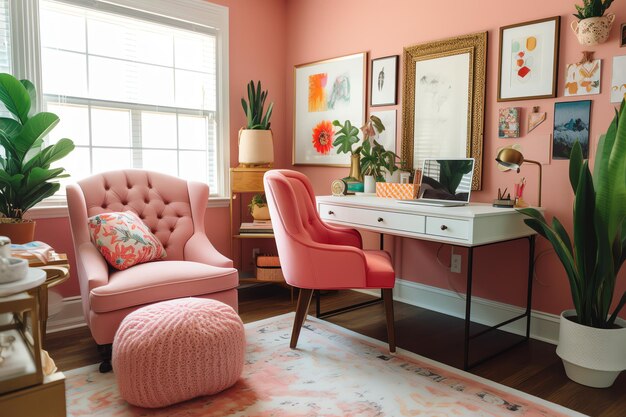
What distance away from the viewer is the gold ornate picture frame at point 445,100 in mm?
2965

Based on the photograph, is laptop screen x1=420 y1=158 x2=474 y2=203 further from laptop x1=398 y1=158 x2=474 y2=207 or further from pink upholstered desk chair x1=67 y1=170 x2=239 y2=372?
pink upholstered desk chair x1=67 y1=170 x2=239 y2=372

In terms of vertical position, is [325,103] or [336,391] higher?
[325,103]

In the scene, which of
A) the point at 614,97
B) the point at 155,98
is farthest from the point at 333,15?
the point at 614,97

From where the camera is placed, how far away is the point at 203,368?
198 cm

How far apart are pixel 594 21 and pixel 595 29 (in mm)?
39

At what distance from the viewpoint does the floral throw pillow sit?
8.55 ft

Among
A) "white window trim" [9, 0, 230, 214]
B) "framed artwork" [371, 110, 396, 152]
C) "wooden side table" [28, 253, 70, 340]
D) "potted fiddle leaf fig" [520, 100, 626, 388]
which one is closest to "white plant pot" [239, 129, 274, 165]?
"white window trim" [9, 0, 230, 214]

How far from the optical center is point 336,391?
2152mm

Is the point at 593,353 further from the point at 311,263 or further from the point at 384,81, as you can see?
the point at 384,81

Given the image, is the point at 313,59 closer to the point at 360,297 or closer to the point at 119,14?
the point at 119,14

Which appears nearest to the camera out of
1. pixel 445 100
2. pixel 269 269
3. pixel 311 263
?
pixel 311 263

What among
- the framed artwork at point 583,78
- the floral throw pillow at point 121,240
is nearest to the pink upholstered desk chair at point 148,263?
the floral throw pillow at point 121,240

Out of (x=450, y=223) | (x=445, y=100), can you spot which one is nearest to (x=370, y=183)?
(x=445, y=100)

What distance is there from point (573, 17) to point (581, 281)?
141 cm
